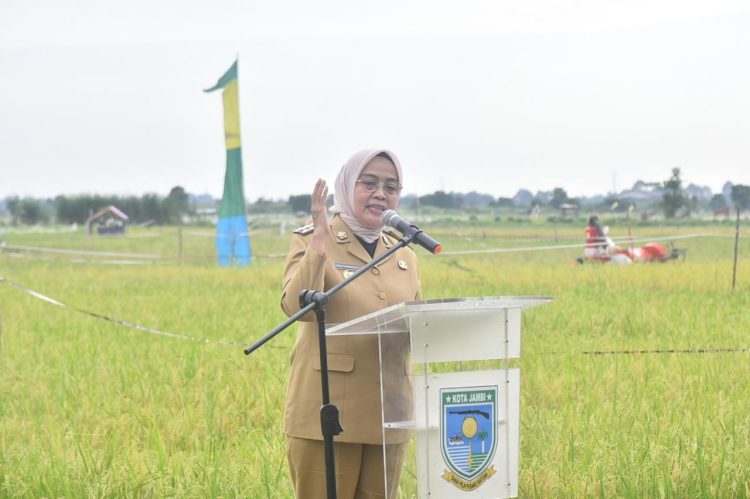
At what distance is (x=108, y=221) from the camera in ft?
197

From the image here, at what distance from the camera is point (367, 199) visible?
2984 millimetres

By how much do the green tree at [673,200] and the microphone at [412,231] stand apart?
42.4 meters

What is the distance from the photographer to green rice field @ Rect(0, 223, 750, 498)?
4.16 m

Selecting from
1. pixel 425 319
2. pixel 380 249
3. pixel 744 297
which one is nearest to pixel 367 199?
pixel 380 249

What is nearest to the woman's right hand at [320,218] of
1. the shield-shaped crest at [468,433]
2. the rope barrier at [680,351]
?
the shield-shaped crest at [468,433]

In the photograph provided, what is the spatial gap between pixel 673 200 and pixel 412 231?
4478 cm

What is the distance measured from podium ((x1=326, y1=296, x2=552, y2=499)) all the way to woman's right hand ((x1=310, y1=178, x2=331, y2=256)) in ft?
0.92

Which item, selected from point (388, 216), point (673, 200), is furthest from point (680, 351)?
point (673, 200)

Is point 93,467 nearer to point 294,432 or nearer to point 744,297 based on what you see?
point 294,432

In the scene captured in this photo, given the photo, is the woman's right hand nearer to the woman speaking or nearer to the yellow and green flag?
the woman speaking

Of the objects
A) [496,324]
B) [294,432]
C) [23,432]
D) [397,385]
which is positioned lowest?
[23,432]

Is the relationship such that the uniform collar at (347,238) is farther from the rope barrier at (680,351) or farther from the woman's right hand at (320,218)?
the rope barrier at (680,351)

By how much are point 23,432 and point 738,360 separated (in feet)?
15.0

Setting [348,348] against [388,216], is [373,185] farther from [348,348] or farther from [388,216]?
[348,348]
